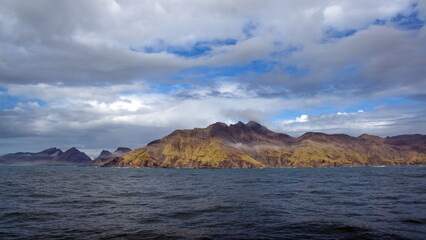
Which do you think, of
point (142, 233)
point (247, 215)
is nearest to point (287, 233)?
point (247, 215)

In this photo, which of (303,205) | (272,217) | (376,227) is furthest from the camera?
(303,205)

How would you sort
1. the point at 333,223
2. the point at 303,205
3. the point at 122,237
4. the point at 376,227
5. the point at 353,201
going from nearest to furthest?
1. the point at 122,237
2. the point at 376,227
3. the point at 333,223
4. the point at 303,205
5. the point at 353,201

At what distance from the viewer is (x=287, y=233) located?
82.6 feet

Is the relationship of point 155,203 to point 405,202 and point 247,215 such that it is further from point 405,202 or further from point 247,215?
point 405,202

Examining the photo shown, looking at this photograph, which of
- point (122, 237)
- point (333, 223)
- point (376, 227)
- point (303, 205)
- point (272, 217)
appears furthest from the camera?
point (303, 205)

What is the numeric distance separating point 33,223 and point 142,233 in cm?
1308

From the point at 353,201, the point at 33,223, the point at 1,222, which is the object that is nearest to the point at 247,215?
the point at 353,201

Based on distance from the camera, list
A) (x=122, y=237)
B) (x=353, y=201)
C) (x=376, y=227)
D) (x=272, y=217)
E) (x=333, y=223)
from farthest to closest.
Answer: (x=353, y=201), (x=272, y=217), (x=333, y=223), (x=376, y=227), (x=122, y=237)

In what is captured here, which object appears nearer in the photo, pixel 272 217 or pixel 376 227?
pixel 376 227

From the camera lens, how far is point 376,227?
2677cm

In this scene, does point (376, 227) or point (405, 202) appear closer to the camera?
point (376, 227)

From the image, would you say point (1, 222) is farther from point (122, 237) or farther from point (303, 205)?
point (303, 205)

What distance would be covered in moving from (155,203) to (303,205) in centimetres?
2275

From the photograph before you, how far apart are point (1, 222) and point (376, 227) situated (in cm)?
3856
